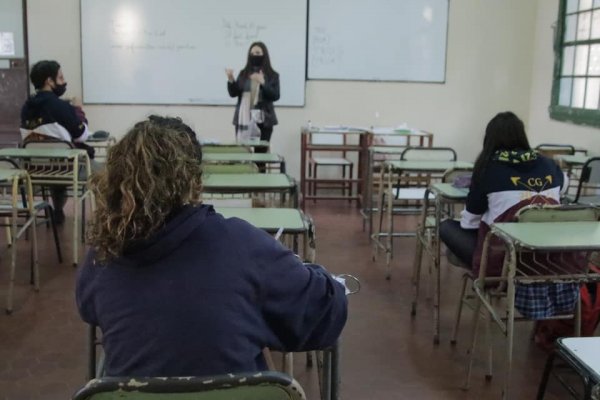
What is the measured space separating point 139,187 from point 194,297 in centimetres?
22

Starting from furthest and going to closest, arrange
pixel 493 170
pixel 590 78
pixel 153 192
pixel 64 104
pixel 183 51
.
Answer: pixel 183 51 < pixel 590 78 < pixel 64 104 < pixel 493 170 < pixel 153 192

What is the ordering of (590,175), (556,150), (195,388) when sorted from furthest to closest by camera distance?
(556,150) → (590,175) → (195,388)

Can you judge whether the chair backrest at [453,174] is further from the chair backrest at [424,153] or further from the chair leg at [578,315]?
the chair leg at [578,315]

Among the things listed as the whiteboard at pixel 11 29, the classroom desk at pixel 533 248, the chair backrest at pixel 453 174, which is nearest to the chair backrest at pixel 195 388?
the classroom desk at pixel 533 248

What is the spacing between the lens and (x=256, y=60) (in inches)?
238

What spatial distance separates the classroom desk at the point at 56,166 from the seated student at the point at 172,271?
304 cm

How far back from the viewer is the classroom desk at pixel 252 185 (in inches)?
124

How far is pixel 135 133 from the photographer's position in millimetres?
1255

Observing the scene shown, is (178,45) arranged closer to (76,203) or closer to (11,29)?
(11,29)

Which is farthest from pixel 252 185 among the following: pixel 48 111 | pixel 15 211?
pixel 48 111

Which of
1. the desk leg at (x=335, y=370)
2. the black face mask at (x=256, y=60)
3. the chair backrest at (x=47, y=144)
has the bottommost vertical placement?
the desk leg at (x=335, y=370)

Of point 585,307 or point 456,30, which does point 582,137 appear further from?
point 585,307

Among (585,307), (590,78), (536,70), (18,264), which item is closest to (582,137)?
(590,78)

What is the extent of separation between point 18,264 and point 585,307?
11.1 ft
